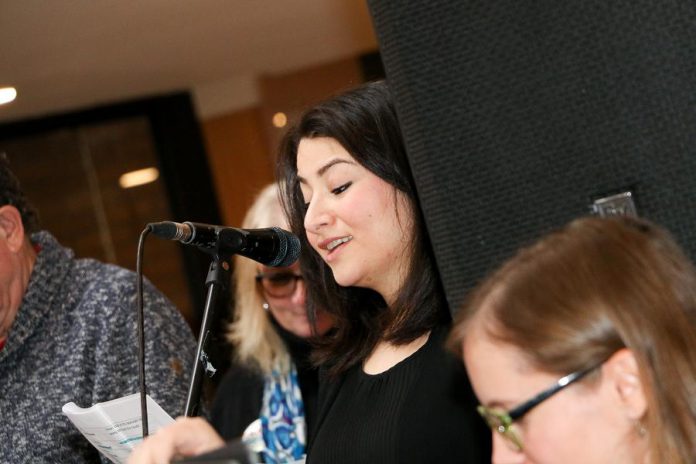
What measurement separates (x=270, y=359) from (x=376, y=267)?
3.91ft

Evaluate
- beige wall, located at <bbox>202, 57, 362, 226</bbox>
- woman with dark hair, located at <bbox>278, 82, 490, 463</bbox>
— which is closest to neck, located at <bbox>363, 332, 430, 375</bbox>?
woman with dark hair, located at <bbox>278, 82, 490, 463</bbox>

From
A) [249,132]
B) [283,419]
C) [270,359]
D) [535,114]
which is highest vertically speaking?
[249,132]

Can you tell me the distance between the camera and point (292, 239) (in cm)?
170

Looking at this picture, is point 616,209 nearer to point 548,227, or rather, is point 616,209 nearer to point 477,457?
point 548,227

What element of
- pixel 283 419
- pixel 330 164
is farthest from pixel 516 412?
pixel 283 419

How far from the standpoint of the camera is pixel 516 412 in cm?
126

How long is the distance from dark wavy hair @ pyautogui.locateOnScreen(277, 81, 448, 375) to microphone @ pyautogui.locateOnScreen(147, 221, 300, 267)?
0.25 metres

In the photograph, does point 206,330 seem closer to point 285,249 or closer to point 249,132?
point 285,249

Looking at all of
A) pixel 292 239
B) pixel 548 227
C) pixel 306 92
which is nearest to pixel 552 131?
pixel 548 227

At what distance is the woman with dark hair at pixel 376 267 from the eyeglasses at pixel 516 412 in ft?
1.36

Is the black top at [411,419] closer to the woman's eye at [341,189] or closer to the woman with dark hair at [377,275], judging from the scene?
the woman with dark hair at [377,275]

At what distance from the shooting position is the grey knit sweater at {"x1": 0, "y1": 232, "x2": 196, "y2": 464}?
7.02 ft

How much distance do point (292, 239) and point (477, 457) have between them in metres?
0.45

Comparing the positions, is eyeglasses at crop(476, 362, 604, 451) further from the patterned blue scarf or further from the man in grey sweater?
the patterned blue scarf
